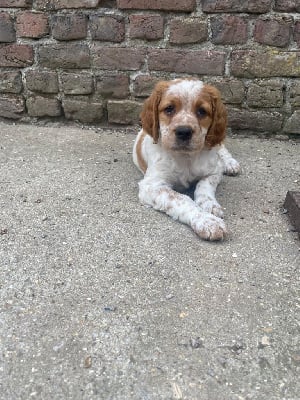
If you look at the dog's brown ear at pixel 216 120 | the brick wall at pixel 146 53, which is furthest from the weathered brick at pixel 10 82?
the dog's brown ear at pixel 216 120

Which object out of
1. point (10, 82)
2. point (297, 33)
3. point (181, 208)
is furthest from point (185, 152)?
point (10, 82)

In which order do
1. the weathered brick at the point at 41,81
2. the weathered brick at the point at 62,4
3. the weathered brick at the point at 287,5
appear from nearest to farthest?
1. the weathered brick at the point at 287,5
2. the weathered brick at the point at 62,4
3. the weathered brick at the point at 41,81

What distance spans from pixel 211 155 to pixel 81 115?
5.64 feet

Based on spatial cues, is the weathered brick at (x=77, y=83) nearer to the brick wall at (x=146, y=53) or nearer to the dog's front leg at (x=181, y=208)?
the brick wall at (x=146, y=53)

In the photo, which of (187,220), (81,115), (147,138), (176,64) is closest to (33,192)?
(147,138)

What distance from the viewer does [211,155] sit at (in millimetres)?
3258

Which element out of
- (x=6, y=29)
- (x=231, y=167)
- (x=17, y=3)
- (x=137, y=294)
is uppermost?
(x=17, y=3)

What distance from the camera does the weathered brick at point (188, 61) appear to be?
3939 millimetres

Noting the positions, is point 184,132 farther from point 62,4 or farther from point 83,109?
point 62,4

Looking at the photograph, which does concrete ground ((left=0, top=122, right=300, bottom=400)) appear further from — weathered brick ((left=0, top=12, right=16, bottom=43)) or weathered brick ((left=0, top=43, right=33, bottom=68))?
weathered brick ((left=0, top=12, right=16, bottom=43))

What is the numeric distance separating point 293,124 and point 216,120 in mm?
1434

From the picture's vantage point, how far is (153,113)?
3.03 meters

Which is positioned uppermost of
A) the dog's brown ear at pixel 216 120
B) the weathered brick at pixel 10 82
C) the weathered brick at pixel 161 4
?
the weathered brick at pixel 161 4

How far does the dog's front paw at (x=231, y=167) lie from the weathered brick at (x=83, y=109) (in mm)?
1505
